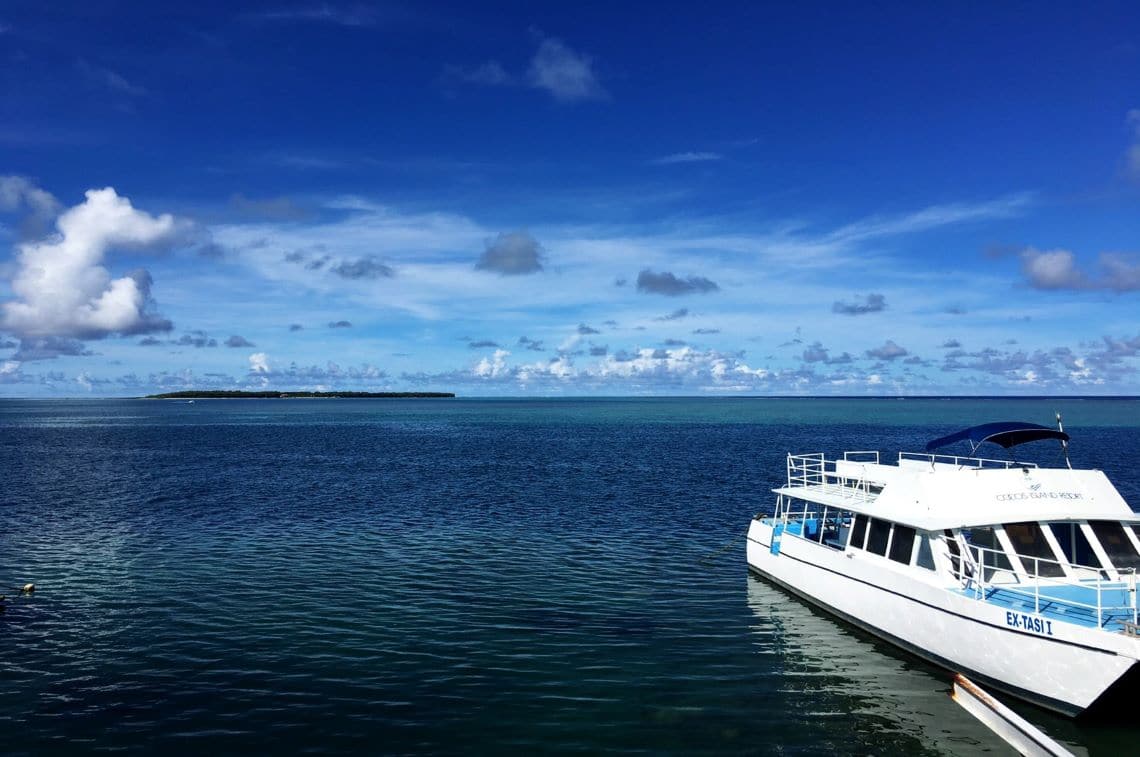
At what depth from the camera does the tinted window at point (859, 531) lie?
23922 millimetres

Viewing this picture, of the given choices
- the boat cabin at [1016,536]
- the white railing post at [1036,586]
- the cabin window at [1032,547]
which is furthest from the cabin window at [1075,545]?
the white railing post at [1036,586]

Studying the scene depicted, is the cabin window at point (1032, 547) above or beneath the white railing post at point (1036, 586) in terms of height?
above

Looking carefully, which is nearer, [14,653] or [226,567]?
[14,653]

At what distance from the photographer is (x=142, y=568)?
29656 mm

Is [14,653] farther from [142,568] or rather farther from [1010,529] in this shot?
[1010,529]

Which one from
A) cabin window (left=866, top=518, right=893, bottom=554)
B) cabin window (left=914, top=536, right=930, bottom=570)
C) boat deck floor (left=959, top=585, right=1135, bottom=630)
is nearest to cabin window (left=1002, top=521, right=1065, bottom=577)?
boat deck floor (left=959, top=585, right=1135, bottom=630)

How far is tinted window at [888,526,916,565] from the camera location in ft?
70.5

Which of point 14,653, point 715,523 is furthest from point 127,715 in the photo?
point 715,523

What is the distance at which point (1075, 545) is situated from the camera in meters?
20.1

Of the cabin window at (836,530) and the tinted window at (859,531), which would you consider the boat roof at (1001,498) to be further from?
the cabin window at (836,530)

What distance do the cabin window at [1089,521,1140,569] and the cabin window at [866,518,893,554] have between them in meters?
5.08

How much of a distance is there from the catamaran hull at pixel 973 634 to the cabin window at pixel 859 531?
Result: 447 mm

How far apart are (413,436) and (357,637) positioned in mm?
98012

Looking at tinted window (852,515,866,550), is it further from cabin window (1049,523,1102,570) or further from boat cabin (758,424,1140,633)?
cabin window (1049,523,1102,570)
